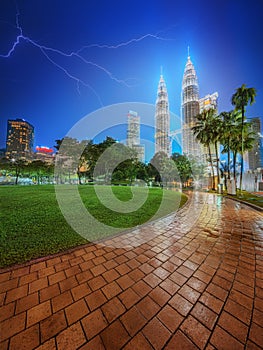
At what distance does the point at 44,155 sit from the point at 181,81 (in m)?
106

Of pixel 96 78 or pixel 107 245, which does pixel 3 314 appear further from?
pixel 96 78

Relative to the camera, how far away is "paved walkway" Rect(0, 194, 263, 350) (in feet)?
4.11

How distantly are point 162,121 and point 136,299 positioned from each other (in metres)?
86.9

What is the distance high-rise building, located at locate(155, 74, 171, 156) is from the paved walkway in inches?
2283

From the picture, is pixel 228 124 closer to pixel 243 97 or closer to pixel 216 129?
pixel 216 129

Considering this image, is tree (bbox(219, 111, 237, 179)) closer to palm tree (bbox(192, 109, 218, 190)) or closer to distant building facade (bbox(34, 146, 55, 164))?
palm tree (bbox(192, 109, 218, 190))

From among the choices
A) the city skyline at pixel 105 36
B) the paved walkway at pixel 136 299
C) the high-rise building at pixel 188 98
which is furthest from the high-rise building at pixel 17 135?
the paved walkway at pixel 136 299

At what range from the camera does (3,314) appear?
1.47 metres

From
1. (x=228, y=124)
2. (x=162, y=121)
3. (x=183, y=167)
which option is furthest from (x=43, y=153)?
(x=228, y=124)

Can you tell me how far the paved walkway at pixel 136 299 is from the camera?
1.25 metres

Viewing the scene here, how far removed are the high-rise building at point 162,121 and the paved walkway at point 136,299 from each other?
190 feet

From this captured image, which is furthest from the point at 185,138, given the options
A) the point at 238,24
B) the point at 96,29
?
the point at 96,29

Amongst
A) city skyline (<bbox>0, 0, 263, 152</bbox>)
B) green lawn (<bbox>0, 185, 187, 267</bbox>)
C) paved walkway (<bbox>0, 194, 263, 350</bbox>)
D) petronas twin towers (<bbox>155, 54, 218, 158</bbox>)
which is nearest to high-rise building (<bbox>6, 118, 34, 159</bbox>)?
city skyline (<bbox>0, 0, 263, 152</bbox>)

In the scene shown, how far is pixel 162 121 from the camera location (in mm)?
80375
